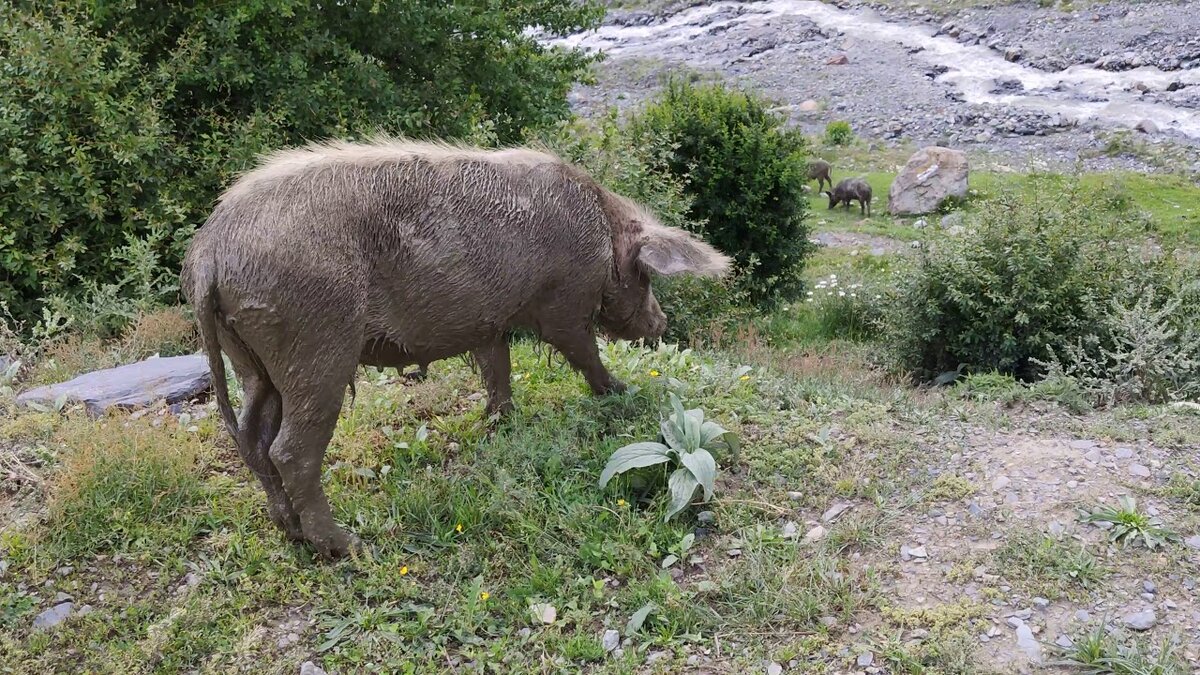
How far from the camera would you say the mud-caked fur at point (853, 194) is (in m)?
19.1

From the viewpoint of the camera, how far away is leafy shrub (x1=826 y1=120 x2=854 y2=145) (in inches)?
945

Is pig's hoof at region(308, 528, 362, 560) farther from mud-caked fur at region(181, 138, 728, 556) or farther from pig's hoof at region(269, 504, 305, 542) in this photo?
pig's hoof at region(269, 504, 305, 542)

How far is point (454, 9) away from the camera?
1047 cm

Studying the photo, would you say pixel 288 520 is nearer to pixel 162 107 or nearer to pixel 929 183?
pixel 162 107

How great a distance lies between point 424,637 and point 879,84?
2574 cm

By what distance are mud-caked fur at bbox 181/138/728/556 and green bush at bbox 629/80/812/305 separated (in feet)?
20.8

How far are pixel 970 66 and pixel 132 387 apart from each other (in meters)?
25.9

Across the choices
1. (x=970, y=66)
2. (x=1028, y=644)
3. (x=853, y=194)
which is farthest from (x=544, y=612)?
(x=970, y=66)

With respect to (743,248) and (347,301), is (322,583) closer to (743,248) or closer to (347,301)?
(347,301)

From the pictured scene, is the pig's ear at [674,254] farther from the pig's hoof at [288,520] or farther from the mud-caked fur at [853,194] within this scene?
the mud-caked fur at [853,194]

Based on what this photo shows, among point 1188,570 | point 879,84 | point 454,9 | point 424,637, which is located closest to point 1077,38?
point 879,84

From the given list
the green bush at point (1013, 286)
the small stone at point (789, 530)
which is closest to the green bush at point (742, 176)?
the green bush at point (1013, 286)

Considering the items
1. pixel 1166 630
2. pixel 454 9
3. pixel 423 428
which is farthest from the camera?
pixel 454 9

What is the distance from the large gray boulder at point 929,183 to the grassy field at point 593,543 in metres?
12.7
